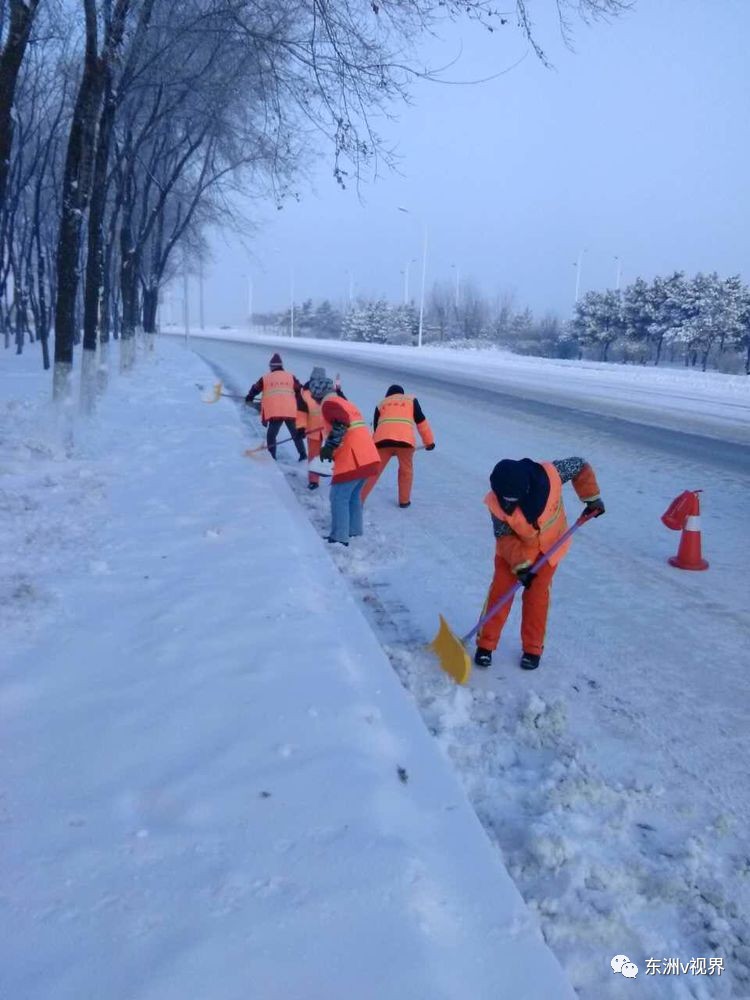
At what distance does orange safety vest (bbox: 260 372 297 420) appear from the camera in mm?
10156

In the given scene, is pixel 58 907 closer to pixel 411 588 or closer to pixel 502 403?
pixel 411 588

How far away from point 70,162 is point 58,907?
10.1 metres

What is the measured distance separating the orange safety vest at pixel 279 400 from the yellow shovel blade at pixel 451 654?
234 inches

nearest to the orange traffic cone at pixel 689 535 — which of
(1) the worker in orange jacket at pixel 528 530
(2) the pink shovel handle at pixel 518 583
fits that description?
(1) the worker in orange jacket at pixel 528 530

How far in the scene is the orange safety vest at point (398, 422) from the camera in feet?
26.8

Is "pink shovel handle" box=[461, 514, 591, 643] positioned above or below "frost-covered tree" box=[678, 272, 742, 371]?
below

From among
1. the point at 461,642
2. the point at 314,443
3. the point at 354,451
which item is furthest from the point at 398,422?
the point at 461,642

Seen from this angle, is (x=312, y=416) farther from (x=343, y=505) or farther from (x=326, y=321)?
(x=326, y=321)

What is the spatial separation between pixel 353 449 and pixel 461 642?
248cm

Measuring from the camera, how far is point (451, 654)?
4496 millimetres

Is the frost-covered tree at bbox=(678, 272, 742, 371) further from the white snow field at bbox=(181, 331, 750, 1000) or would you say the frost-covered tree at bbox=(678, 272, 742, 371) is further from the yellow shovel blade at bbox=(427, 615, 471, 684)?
the yellow shovel blade at bbox=(427, 615, 471, 684)

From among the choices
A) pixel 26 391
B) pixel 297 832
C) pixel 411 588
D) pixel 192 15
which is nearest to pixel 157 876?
pixel 297 832

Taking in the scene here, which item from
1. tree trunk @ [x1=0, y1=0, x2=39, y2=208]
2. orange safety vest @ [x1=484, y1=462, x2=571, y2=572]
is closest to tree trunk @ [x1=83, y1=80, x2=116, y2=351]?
tree trunk @ [x1=0, y1=0, x2=39, y2=208]

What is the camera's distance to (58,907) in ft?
8.23
